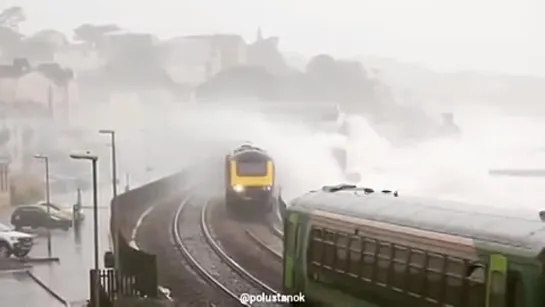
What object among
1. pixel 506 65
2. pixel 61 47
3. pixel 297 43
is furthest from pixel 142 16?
pixel 506 65

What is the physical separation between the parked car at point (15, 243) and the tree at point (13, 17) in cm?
148

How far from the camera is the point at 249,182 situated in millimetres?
6680

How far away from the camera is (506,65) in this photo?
6.21m

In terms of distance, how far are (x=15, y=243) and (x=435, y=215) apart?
3.29 metres

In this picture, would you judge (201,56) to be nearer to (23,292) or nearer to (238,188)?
(238,188)

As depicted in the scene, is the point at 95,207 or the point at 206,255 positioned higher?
the point at 95,207

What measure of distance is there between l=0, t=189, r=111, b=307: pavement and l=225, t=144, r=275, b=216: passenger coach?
38.7 inches

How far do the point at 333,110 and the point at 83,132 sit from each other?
1874 mm

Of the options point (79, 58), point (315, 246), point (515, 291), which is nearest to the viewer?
point (515, 291)

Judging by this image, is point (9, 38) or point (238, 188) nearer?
point (9, 38)

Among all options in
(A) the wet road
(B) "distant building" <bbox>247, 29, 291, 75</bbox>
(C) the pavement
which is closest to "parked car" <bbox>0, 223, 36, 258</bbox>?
(C) the pavement

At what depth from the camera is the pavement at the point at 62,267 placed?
20.4ft

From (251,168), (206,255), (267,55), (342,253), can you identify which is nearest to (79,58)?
(267,55)

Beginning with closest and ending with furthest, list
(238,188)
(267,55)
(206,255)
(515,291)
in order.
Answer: (515,291), (267,55), (206,255), (238,188)
